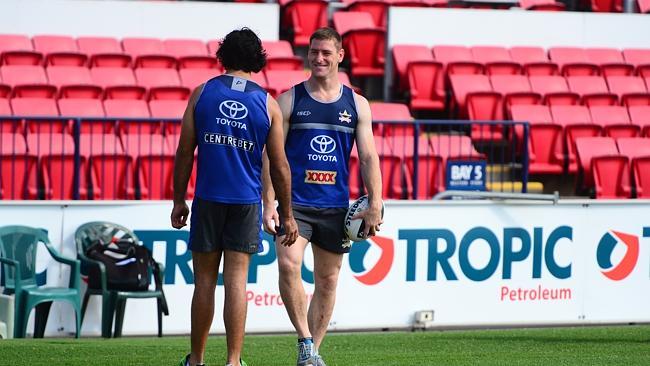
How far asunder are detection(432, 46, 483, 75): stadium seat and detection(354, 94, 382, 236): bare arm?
9605mm

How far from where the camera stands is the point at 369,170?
27.1ft

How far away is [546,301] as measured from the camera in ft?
42.2

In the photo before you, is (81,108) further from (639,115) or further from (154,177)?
(639,115)

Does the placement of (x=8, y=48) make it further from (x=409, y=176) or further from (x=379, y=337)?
(x=379, y=337)

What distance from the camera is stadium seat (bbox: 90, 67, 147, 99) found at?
15477mm

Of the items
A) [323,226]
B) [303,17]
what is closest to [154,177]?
[323,226]

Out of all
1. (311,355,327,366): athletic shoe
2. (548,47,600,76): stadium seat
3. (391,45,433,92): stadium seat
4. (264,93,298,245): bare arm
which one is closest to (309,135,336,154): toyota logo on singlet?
(264,93,298,245): bare arm

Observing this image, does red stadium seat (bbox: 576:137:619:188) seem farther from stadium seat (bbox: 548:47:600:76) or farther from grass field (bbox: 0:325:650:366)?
grass field (bbox: 0:325:650:366)

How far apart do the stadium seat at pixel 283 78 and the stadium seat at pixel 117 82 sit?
1616mm

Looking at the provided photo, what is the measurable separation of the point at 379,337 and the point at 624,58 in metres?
10.1

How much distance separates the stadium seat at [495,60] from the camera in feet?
60.0

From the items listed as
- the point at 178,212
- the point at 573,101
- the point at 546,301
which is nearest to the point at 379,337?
the point at 546,301

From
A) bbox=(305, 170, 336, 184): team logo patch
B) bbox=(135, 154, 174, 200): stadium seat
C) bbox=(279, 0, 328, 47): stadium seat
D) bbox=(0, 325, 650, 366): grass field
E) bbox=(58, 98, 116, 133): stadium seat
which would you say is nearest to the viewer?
bbox=(305, 170, 336, 184): team logo patch

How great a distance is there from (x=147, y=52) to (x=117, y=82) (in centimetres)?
141
